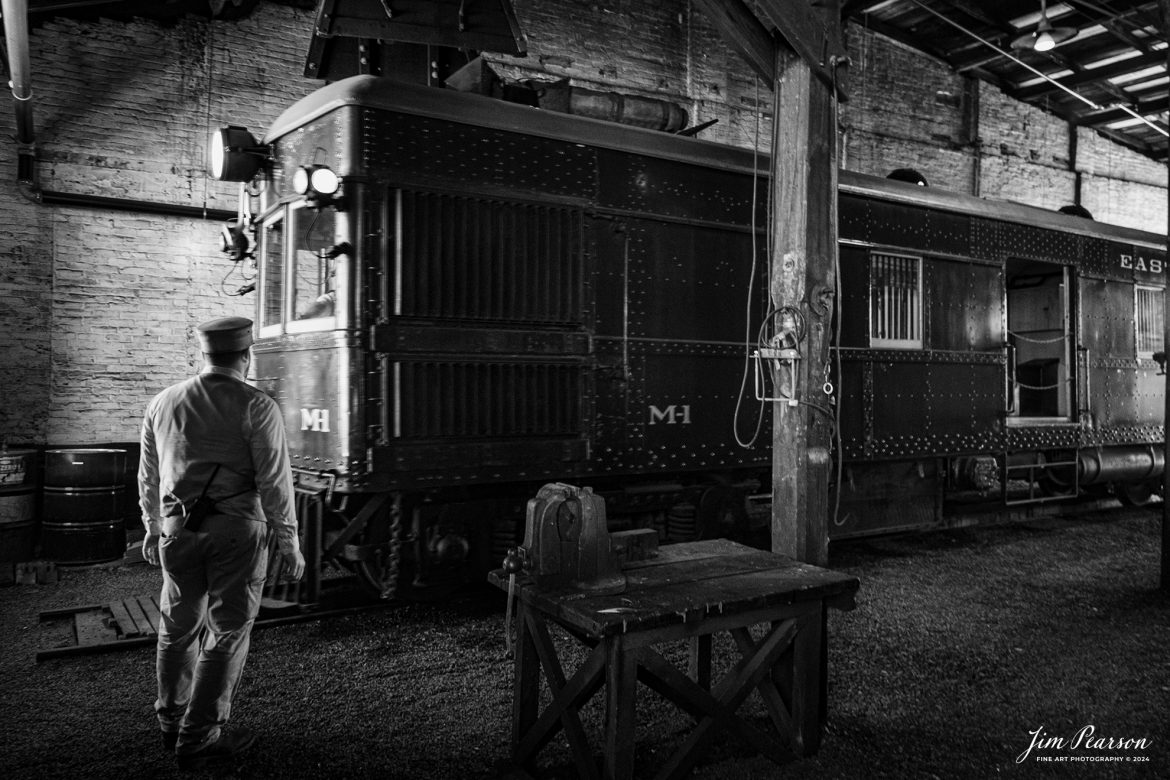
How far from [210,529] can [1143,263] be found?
10.4 m

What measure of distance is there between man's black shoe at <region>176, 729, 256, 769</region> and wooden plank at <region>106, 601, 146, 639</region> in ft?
5.64

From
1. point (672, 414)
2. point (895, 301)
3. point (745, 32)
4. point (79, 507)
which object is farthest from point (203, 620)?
point (895, 301)

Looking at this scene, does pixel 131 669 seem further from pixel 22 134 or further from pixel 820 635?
pixel 22 134

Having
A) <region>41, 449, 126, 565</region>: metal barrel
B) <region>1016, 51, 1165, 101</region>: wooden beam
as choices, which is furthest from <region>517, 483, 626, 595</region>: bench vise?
<region>1016, 51, 1165, 101</region>: wooden beam

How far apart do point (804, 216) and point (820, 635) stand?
1936mm

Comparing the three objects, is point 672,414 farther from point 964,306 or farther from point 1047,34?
point 1047,34

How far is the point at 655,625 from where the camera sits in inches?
107

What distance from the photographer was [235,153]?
5.10m

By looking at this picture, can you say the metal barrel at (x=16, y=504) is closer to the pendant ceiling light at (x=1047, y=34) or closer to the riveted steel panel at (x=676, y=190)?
the riveted steel panel at (x=676, y=190)

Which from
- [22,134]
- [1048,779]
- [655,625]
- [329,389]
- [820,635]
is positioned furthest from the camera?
[22,134]

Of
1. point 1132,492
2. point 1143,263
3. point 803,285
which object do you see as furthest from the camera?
point 1132,492

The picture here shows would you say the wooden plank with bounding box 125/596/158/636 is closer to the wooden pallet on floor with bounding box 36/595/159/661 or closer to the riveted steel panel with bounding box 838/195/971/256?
the wooden pallet on floor with bounding box 36/595/159/661

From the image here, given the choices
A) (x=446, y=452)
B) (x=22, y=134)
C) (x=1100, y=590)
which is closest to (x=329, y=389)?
(x=446, y=452)

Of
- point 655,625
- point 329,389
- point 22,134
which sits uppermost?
point 22,134
